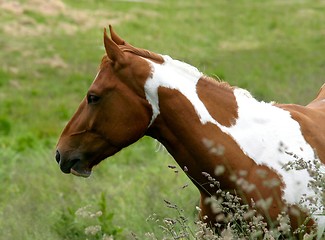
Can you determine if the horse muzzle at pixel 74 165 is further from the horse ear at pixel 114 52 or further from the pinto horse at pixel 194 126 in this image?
the horse ear at pixel 114 52

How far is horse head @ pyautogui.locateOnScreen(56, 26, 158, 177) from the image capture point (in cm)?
479

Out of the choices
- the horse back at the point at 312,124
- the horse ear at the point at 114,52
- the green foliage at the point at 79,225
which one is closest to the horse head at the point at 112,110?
the horse ear at the point at 114,52

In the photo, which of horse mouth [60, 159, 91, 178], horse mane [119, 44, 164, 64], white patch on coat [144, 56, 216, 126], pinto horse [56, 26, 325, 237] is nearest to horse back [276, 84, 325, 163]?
pinto horse [56, 26, 325, 237]

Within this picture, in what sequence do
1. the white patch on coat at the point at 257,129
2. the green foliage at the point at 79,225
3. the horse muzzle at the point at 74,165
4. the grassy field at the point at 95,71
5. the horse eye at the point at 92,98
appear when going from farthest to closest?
1. the grassy field at the point at 95,71
2. the green foliage at the point at 79,225
3. the horse muzzle at the point at 74,165
4. the horse eye at the point at 92,98
5. the white patch on coat at the point at 257,129

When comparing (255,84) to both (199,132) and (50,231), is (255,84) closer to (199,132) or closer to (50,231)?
(50,231)

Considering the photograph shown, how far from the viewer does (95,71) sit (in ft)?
65.1

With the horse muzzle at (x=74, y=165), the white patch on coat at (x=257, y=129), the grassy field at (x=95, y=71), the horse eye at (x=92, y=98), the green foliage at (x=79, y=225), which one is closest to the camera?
the white patch on coat at (x=257, y=129)

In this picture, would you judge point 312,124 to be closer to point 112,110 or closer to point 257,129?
point 257,129

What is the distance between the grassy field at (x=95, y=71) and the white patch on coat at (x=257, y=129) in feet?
1.68

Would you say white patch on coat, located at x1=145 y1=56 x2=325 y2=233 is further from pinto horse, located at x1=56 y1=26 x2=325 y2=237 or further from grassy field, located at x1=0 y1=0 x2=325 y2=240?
grassy field, located at x1=0 y1=0 x2=325 y2=240

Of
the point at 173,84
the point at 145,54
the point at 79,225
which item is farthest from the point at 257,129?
the point at 79,225

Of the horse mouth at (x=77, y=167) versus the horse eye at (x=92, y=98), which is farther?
the horse mouth at (x=77, y=167)

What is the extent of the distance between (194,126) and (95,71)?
49.7ft

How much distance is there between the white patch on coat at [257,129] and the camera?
4.71 meters
